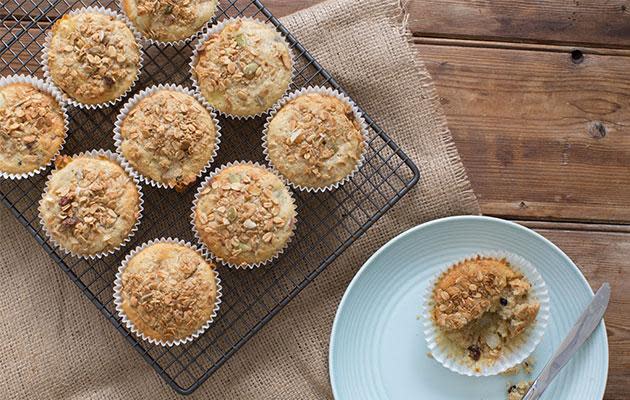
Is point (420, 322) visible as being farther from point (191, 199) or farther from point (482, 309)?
point (191, 199)

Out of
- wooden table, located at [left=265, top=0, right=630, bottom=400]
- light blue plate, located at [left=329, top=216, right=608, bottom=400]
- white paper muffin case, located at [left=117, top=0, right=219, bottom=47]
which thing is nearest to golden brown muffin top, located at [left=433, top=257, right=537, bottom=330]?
light blue plate, located at [left=329, top=216, right=608, bottom=400]

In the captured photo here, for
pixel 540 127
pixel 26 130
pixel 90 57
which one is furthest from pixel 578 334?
pixel 26 130

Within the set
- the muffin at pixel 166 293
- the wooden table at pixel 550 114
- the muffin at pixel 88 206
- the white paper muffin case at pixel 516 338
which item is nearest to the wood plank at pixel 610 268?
the wooden table at pixel 550 114

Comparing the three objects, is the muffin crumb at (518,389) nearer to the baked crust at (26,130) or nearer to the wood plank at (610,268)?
the wood plank at (610,268)

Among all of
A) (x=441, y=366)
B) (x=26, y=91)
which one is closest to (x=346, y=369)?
(x=441, y=366)

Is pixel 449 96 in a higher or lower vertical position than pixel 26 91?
lower

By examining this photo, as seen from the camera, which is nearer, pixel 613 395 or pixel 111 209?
pixel 111 209

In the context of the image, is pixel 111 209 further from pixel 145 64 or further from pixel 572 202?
pixel 572 202
